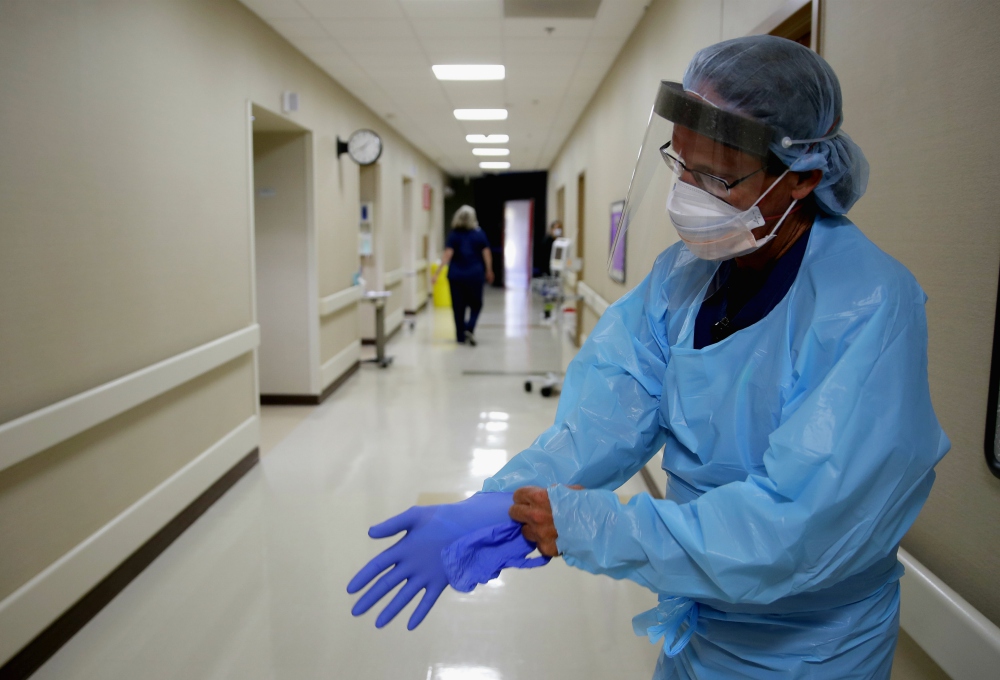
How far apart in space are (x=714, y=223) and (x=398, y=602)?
2.40ft

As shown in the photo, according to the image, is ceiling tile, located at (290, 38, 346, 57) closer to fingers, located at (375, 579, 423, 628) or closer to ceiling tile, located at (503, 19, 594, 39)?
ceiling tile, located at (503, 19, 594, 39)

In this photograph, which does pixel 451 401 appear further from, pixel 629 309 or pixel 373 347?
pixel 629 309

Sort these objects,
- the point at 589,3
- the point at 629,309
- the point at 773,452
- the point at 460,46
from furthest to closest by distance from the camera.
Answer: the point at 460,46
the point at 589,3
the point at 629,309
the point at 773,452

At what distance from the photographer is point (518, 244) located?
21.9 metres

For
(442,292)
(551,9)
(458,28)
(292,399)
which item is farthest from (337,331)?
(442,292)

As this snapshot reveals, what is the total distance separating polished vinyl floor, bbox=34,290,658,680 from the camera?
2.29 metres

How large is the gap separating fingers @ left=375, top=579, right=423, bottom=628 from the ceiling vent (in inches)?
160

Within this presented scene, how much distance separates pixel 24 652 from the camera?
2186mm

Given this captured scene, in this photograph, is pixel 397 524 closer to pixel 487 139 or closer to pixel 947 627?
pixel 947 627

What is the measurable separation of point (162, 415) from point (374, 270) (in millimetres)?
5813

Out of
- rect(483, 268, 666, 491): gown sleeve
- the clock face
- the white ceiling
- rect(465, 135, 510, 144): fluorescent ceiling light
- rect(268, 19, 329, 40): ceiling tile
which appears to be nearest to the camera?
rect(483, 268, 666, 491): gown sleeve

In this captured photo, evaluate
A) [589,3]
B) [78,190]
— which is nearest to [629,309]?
[78,190]

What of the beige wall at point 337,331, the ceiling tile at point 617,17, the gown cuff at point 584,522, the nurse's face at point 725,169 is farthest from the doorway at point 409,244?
the gown cuff at point 584,522

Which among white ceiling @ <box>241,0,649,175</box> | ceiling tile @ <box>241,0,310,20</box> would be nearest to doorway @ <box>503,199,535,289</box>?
white ceiling @ <box>241,0,649,175</box>
